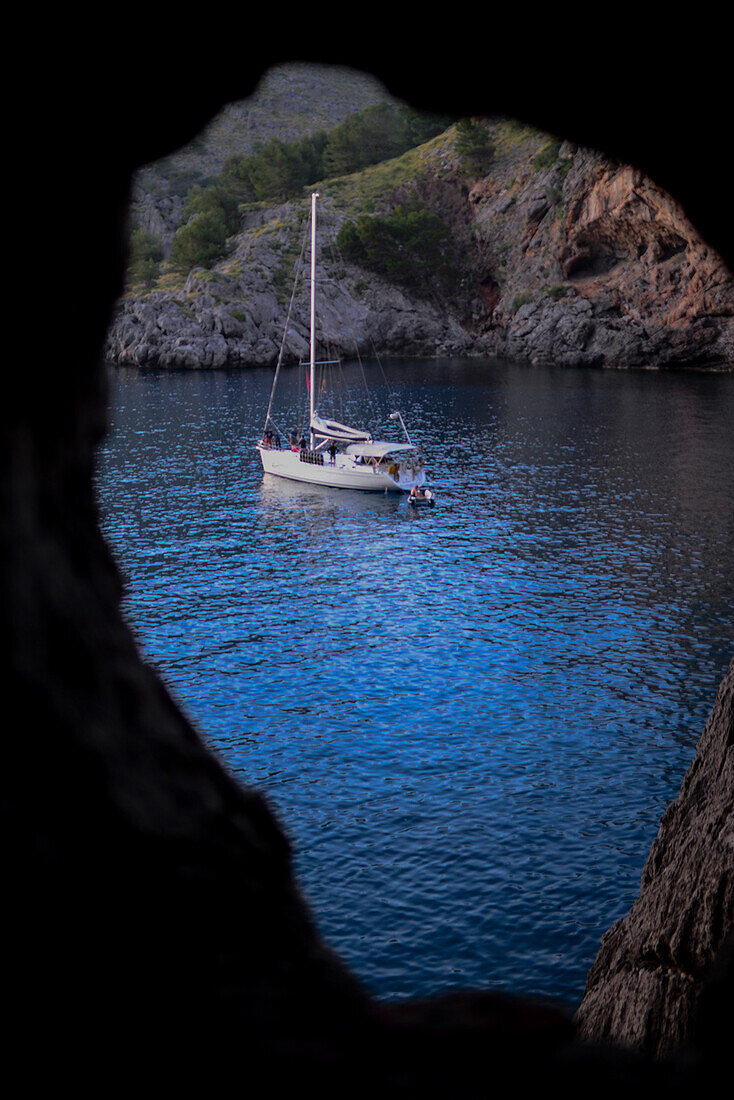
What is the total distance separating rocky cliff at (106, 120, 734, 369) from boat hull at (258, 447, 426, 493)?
68364mm

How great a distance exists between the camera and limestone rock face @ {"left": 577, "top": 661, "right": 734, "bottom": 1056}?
11.6 metres

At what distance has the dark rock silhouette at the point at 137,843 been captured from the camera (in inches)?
152

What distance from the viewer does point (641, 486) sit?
2783 inches

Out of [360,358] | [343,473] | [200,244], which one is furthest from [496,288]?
[343,473]

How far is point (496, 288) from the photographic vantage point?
6393 inches

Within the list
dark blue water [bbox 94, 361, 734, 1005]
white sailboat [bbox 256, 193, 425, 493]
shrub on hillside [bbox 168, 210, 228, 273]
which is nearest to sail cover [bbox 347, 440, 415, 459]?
white sailboat [bbox 256, 193, 425, 493]

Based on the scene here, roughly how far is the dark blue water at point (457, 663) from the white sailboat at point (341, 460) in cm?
158

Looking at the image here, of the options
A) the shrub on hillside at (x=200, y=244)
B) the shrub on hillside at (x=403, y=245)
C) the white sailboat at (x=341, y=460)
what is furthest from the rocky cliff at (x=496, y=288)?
the white sailboat at (x=341, y=460)

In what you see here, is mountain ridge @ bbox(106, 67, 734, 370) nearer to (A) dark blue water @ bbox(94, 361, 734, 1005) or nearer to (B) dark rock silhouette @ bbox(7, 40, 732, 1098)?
(A) dark blue water @ bbox(94, 361, 734, 1005)

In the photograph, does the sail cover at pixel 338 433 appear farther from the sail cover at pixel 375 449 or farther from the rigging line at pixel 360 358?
the rigging line at pixel 360 358

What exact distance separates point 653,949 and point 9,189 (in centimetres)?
1321

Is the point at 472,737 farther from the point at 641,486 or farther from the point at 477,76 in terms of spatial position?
the point at 641,486

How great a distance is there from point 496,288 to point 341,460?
100418 mm

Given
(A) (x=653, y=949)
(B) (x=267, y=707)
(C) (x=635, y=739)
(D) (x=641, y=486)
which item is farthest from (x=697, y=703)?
(D) (x=641, y=486)
